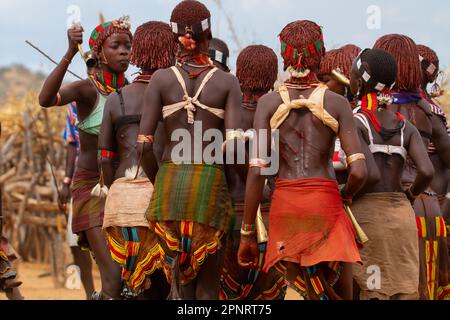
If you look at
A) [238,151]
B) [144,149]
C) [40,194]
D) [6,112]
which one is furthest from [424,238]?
[6,112]

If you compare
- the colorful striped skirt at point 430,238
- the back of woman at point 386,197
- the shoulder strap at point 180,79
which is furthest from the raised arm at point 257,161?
the colorful striped skirt at point 430,238

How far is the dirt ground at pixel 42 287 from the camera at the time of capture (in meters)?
13.2

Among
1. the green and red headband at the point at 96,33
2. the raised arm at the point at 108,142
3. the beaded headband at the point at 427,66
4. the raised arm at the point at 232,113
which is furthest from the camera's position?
the beaded headband at the point at 427,66

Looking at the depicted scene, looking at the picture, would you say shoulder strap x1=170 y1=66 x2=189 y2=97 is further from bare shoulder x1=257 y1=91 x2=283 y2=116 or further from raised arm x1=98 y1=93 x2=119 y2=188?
raised arm x1=98 y1=93 x2=119 y2=188

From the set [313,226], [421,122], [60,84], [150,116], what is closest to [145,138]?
[150,116]

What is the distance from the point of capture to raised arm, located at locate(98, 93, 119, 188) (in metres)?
6.98

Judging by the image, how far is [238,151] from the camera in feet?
20.6

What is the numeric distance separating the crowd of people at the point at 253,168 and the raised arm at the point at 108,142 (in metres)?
0.01

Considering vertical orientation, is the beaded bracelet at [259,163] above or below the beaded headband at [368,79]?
below

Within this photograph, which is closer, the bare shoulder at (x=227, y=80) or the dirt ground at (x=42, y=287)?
the bare shoulder at (x=227, y=80)

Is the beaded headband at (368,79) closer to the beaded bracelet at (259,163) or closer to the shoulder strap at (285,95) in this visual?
the shoulder strap at (285,95)

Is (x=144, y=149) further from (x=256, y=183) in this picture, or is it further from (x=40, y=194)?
(x=40, y=194)

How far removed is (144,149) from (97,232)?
152 centimetres

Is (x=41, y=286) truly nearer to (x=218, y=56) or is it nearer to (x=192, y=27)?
(x=218, y=56)
